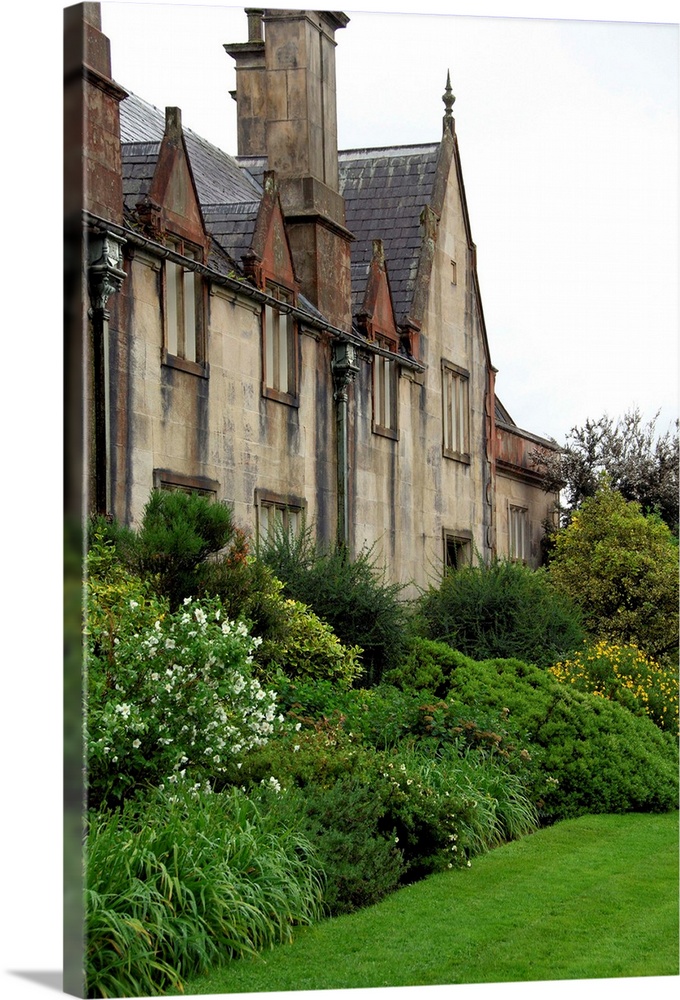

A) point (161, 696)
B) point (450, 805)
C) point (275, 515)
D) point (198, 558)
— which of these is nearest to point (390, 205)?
point (275, 515)

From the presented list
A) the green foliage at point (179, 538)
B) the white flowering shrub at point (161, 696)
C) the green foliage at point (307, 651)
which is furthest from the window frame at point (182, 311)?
the green foliage at point (307, 651)

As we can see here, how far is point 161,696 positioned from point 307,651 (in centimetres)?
307

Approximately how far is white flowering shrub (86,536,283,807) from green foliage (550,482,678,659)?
17.4 ft

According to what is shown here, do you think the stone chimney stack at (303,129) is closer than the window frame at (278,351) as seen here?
Yes

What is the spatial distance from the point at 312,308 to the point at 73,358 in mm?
5211

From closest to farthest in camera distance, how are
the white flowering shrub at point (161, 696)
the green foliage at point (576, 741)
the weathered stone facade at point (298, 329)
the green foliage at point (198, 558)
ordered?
the white flowering shrub at point (161, 696), the green foliage at point (198, 558), the weathered stone facade at point (298, 329), the green foliage at point (576, 741)

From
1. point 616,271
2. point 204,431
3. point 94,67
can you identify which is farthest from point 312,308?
point 94,67

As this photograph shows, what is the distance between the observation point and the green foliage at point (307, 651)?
12.0m

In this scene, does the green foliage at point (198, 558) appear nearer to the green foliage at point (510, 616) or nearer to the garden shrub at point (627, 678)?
the green foliage at point (510, 616)

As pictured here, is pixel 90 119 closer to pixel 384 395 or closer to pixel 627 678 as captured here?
pixel 384 395

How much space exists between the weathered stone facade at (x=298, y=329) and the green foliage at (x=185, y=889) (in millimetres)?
2481

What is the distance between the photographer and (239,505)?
38.3 feet

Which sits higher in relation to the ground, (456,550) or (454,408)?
(454,408)

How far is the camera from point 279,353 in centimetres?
1245
